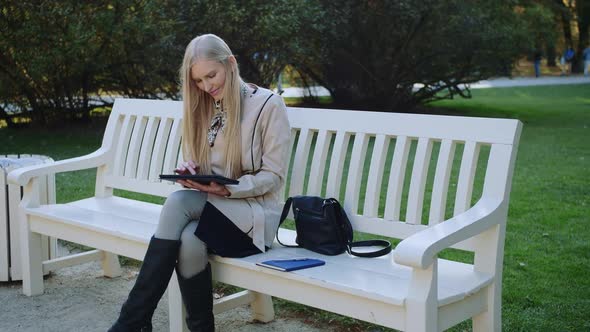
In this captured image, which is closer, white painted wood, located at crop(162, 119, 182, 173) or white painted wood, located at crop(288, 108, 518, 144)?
white painted wood, located at crop(288, 108, 518, 144)

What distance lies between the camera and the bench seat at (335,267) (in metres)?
3.17

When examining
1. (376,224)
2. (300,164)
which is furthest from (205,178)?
(376,224)

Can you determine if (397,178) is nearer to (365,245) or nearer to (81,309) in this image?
(365,245)

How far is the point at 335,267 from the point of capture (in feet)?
11.5

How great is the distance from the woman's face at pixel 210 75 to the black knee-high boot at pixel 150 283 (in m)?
0.81

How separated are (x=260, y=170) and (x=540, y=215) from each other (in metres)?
3.49

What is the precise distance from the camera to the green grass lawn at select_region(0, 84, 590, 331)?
4.29 meters

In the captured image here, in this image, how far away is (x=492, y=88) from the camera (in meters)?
25.9

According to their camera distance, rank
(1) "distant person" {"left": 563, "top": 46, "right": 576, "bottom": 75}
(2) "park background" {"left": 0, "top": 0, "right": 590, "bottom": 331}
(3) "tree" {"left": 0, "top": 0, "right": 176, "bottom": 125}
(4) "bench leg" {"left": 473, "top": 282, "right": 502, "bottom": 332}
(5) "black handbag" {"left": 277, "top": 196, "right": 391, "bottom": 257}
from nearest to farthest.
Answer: (4) "bench leg" {"left": 473, "top": 282, "right": 502, "bottom": 332}, (5) "black handbag" {"left": 277, "top": 196, "right": 391, "bottom": 257}, (2) "park background" {"left": 0, "top": 0, "right": 590, "bottom": 331}, (3) "tree" {"left": 0, "top": 0, "right": 176, "bottom": 125}, (1) "distant person" {"left": 563, "top": 46, "right": 576, "bottom": 75}

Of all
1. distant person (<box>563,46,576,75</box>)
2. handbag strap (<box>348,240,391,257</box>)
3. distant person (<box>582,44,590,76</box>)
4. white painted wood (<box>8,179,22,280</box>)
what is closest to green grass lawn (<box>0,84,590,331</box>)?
handbag strap (<box>348,240,391,257</box>)

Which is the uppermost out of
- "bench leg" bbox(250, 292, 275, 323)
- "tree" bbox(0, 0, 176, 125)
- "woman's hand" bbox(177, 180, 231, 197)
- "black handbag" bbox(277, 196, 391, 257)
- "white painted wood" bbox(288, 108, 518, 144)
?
"tree" bbox(0, 0, 176, 125)

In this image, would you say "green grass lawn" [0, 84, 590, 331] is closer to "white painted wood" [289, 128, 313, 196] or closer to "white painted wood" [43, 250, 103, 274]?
"white painted wood" [289, 128, 313, 196]

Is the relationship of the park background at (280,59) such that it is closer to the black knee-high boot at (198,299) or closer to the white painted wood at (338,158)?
the white painted wood at (338,158)

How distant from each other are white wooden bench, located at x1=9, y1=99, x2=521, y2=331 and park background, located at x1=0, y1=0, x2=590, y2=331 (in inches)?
114
